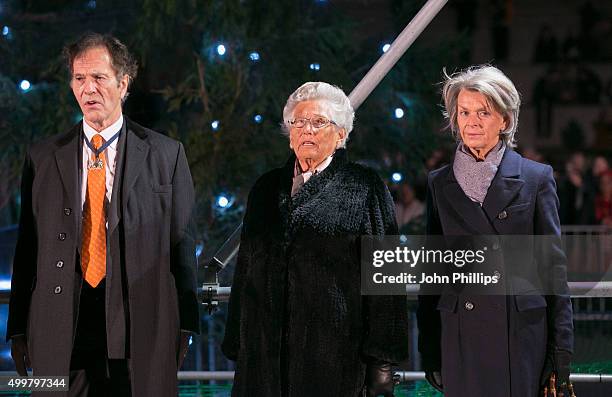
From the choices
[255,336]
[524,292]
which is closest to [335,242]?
[255,336]

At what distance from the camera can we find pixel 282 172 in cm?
361

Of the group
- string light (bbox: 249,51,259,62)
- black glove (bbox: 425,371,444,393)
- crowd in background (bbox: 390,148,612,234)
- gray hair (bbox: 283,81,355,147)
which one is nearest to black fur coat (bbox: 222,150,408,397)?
gray hair (bbox: 283,81,355,147)

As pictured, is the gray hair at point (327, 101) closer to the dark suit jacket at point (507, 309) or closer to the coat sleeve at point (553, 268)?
the dark suit jacket at point (507, 309)

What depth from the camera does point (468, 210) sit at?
3.54 meters

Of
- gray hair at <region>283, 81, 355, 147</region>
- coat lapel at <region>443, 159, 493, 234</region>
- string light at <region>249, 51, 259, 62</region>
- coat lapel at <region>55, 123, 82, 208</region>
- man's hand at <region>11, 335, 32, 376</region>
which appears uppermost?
string light at <region>249, 51, 259, 62</region>

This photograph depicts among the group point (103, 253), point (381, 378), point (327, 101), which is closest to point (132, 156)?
point (103, 253)

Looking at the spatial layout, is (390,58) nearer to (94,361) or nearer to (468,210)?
(468,210)

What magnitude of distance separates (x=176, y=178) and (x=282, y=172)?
0.32 meters

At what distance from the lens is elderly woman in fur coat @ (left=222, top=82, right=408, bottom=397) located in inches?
136

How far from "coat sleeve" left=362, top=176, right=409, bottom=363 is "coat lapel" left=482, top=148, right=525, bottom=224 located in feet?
0.97

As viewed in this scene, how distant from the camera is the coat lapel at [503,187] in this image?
3516 mm

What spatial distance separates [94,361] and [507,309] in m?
1.24

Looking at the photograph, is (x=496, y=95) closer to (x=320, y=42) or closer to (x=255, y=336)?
(x=255, y=336)

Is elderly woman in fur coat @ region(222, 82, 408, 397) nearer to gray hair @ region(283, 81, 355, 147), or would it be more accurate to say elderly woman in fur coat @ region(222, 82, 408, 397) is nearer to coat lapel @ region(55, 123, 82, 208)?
gray hair @ region(283, 81, 355, 147)
